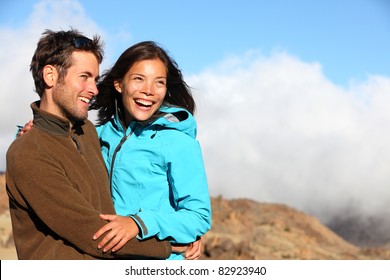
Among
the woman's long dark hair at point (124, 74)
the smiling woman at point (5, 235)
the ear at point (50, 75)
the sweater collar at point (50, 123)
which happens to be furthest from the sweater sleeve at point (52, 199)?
the smiling woman at point (5, 235)

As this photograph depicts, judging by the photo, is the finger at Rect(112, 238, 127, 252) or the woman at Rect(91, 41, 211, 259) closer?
the finger at Rect(112, 238, 127, 252)

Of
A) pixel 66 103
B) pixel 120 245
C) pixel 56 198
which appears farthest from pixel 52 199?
pixel 66 103

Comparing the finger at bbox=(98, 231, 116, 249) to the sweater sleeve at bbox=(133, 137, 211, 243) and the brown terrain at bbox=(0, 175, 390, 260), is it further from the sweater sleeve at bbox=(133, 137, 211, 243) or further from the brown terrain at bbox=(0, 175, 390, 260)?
the brown terrain at bbox=(0, 175, 390, 260)

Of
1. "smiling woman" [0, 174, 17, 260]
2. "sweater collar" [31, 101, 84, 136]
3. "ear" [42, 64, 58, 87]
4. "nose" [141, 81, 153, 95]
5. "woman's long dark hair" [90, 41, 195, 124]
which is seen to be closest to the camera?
"sweater collar" [31, 101, 84, 136]

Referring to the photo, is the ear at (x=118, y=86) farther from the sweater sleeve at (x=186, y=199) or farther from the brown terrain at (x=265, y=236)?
the brown terrain at (x=265, y=236)

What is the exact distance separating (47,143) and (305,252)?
20353 mm

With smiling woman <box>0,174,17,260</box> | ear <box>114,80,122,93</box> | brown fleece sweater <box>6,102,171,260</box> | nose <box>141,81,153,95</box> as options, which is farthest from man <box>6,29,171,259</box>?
smiling woman <box>0,174,17,260</box>

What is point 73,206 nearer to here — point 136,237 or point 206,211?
point 136,237

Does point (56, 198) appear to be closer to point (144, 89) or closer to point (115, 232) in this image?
point (115, 232)

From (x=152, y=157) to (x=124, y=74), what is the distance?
70 cm

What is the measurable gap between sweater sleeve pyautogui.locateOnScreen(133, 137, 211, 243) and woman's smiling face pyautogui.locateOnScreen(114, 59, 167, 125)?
0.38 meters

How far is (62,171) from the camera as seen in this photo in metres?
3.24

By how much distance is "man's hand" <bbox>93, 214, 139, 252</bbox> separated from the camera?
3146mm

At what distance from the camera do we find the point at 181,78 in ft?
14.0
